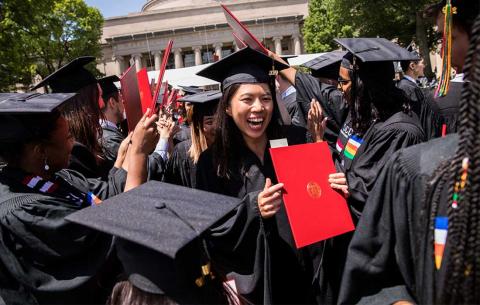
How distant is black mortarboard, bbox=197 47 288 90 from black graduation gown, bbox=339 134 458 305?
58.9 inches

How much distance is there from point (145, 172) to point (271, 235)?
966mm

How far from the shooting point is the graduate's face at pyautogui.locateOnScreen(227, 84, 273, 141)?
2613 mm

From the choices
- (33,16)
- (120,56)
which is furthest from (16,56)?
(120,56)

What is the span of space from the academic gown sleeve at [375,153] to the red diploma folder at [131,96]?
1669 millimetres

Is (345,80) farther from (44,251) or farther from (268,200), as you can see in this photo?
(44,251)

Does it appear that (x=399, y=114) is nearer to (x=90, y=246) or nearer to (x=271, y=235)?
(x=271, y=235)

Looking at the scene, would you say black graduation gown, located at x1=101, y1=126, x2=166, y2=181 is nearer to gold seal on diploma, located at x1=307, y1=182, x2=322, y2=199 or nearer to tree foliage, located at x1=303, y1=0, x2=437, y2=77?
gold seal on diploma, located at x1=307, y1=182, x2=322, y2=199

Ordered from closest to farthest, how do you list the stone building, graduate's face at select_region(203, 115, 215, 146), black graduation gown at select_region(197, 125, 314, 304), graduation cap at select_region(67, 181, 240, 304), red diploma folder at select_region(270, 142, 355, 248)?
graduation cap at select_region(67, 181, 240, 304)
red diploma folder at select_region(270, 142, 355, 248)
black graduation gown at select_region(197, 125, 314, 304)
graduate's face at select_region(203, 115, 215, 146)
the stone building

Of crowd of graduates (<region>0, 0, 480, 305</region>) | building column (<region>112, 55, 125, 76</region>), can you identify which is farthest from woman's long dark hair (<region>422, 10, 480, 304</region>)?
building column (<region>112, 55, 125, 76</region>)

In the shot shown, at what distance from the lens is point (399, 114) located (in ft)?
8.65

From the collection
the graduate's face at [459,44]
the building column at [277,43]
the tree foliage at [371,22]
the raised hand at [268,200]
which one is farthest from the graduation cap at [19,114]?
the building column at [277,43]

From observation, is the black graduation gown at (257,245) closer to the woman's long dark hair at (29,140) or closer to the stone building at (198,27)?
the woman's long dark hair at (29,140)

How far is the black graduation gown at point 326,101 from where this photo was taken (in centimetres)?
431

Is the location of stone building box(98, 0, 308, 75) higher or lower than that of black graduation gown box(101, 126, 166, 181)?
higher
